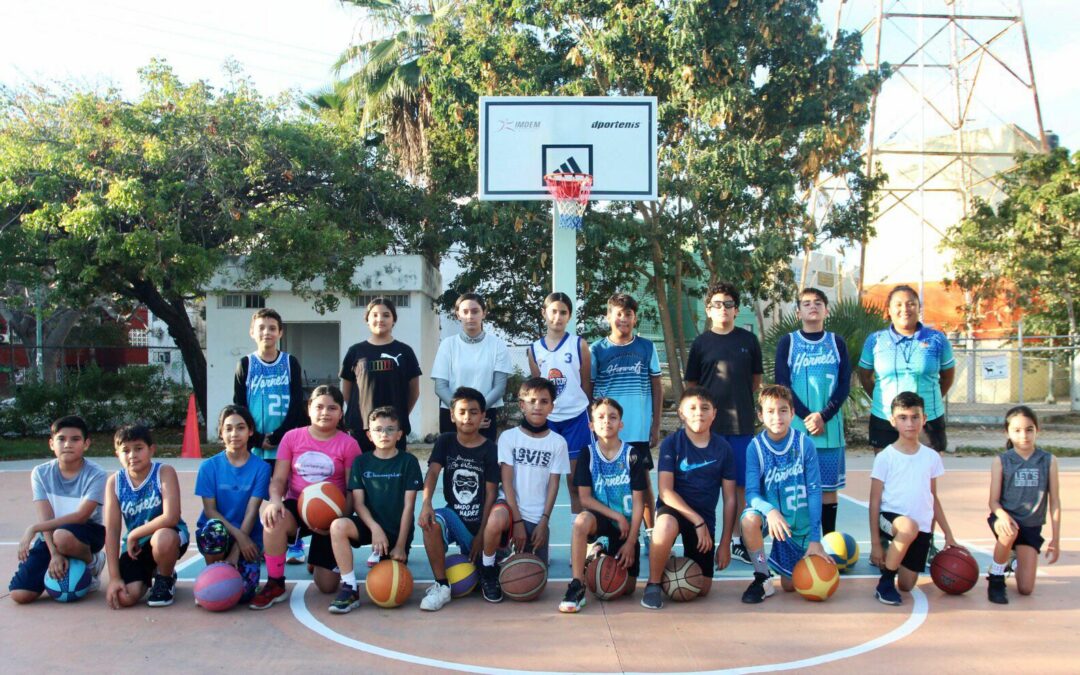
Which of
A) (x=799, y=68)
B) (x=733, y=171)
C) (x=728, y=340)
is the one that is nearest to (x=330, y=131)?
(x=733, y=171)

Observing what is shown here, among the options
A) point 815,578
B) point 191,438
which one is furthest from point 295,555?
point 191,438

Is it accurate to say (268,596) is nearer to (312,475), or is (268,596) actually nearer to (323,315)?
(312,475)

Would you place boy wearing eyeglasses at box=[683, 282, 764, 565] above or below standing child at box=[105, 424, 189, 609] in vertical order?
above

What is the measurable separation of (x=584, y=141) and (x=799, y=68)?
730cm

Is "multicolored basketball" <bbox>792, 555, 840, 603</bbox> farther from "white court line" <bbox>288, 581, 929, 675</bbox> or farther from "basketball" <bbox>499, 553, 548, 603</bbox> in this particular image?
"basketball" <bbox>499, 553, 548, 603</bbox>

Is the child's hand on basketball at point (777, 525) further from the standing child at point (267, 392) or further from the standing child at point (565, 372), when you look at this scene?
the standing child at point (267, 392)

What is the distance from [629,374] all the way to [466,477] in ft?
4.55

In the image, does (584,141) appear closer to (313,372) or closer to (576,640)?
(576,640)

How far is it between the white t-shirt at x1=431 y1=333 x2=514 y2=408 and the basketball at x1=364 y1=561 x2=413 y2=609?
1474 mm

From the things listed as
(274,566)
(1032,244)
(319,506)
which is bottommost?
(274,566)

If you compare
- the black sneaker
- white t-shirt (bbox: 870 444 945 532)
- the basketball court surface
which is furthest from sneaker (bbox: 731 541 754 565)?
the black sneaker

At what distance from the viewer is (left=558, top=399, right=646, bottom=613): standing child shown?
202 inches

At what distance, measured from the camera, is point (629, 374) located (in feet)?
19.8

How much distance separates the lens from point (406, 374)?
6.18 meters
